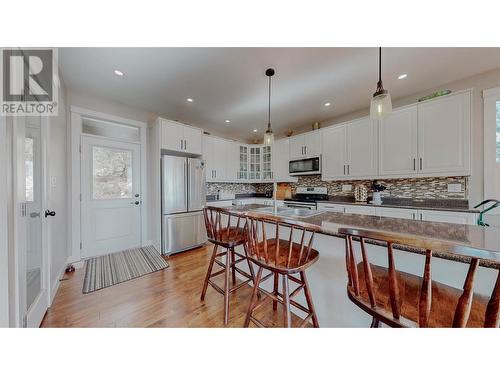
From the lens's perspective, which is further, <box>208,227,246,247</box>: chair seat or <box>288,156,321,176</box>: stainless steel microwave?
<box>288,156,321,176</box>: stainless steel microwave

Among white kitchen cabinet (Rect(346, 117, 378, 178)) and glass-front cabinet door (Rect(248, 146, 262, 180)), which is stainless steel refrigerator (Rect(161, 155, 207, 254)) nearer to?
glass-front cabinet door (Rect(248, 146, 262, 180))

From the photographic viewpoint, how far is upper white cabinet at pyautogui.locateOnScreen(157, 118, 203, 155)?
3072 millimetres

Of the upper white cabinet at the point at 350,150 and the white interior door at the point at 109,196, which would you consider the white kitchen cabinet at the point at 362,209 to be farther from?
the white interior door at the point at 109,196

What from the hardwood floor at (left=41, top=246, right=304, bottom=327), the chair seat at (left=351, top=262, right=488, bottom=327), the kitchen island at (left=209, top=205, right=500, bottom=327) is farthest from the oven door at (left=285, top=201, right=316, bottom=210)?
the chair seat at (left=351, top=262, right=488, bottom=327)

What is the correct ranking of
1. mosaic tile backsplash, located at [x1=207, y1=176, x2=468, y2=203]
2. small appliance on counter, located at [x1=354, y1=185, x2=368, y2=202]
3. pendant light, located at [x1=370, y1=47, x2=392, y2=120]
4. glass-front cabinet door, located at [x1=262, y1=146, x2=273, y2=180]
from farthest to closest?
glass-front cabinet door, located at [x1=262, y1=146, x2=273, y2=180] → small appliance on counter, located at [x1=354, y1=185, x2=368, y2=202] → mosaic tile backsplash, located at [x1=207, y1=176, x2=468, y2=203] → pendant light, located at [x1=370, y1=47, x2=392, y2=120]

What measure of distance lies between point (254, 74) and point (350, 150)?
2.11 m

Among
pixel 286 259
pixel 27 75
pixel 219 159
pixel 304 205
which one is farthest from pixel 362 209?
pixel 27 75

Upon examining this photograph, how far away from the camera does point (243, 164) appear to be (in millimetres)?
4680

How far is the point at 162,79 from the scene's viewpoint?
2.29 metres

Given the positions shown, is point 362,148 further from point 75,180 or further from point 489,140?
point 75,180

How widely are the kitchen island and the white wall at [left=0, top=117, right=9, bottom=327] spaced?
65.2 inches

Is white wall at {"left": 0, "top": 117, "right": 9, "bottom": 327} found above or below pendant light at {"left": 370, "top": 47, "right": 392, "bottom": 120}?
below

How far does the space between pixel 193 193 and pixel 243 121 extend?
6.03ft
